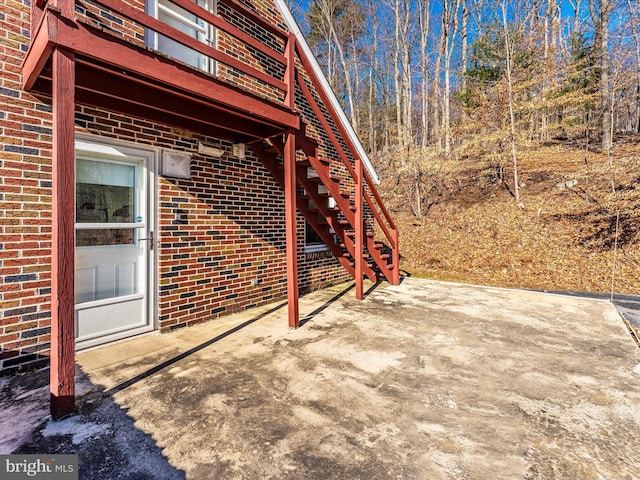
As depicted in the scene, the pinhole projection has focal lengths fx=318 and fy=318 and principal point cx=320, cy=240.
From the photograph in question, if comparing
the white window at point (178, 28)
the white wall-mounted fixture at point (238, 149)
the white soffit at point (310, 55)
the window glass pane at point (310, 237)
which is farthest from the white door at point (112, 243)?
the white soffit at point (310, 55)

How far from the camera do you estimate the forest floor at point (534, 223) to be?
7445mm

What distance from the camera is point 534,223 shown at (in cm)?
941

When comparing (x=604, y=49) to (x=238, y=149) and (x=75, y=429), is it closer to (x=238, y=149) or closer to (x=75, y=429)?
(x=238, y=149)

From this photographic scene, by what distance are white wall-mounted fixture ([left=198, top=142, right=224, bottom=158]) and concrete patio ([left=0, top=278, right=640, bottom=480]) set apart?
2.32m

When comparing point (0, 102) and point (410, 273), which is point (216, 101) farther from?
point (410, 273)

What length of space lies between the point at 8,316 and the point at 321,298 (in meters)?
4.03

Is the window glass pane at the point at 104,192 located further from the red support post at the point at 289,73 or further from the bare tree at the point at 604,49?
the bare tree at the point at 604,49

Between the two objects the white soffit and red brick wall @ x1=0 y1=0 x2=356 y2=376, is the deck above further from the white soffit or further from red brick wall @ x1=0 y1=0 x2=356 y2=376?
the white soffit

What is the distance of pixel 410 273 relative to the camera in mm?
8242


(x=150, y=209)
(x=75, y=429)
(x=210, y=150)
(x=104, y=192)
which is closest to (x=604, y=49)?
(x=210, y=150)

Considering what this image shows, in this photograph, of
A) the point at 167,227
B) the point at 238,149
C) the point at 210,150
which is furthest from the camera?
the point at 238,149

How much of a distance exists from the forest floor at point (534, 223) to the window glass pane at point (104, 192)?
257 inches

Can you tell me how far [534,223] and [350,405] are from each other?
9467 mm

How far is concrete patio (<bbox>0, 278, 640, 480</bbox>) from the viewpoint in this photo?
1.84m
